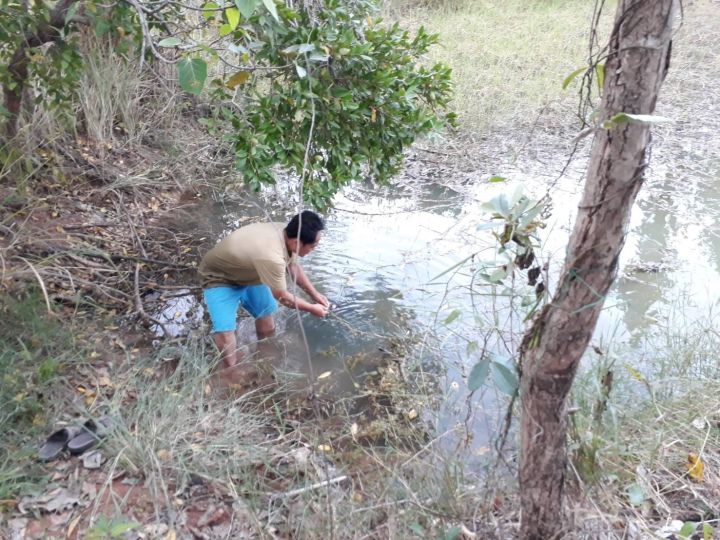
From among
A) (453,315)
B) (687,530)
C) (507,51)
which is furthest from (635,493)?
(507,51)

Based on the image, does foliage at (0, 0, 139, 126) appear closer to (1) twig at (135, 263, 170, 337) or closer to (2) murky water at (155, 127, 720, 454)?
(1) twig at (135, 263, 170, 337)

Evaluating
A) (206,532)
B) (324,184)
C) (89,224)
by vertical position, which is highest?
(324,184)

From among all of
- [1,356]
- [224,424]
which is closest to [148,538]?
[224,424]

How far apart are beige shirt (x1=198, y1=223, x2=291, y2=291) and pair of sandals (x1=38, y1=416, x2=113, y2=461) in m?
1.16

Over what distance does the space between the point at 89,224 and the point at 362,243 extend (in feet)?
7.54

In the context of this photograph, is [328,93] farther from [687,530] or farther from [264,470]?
[687,530]

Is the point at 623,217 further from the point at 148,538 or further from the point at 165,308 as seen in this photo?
the point at 165,308

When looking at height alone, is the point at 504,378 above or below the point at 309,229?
above

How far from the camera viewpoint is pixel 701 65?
8.65 metres

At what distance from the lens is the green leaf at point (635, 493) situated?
1.87 meters

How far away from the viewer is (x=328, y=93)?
3.06 metres

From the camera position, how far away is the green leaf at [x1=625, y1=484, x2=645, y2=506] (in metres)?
1.87

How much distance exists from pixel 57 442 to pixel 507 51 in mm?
8441

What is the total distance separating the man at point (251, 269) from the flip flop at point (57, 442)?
98 cm
